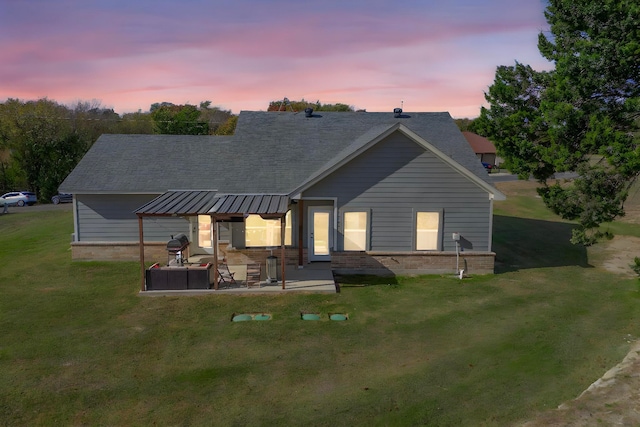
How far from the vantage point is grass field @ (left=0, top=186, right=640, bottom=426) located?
356 inches

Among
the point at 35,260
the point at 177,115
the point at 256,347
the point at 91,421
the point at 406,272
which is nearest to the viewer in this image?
the point at 91,421

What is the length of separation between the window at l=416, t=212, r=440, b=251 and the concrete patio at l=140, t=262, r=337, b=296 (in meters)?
3.96

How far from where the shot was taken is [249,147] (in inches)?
890

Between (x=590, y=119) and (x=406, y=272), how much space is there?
8716 mm

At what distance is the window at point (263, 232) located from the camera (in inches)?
790

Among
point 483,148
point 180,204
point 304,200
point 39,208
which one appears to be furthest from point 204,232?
point 483,148

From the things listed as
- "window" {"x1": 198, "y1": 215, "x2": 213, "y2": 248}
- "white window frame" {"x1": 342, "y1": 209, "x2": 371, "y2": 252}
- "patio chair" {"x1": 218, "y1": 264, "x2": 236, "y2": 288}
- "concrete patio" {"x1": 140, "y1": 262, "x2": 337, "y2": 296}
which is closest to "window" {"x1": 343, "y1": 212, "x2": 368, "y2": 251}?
"white window frame" {"x1": 342, "y1": 209, "x2": 371, "y2": 252}

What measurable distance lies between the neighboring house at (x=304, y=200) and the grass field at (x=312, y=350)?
174cm

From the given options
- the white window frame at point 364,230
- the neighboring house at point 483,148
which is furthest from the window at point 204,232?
the neighboring house at point 483,148

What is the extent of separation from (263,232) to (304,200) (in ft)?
7.91

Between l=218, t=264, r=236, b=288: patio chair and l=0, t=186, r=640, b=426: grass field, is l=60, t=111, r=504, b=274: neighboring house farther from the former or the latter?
l=0, t=186, r=640, b=426: grass field

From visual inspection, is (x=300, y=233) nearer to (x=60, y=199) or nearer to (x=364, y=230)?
(x=364, y=230)

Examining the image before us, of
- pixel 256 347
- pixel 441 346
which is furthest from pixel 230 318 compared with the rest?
pixel 441 346

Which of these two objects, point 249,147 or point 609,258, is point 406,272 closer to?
point 249,147
